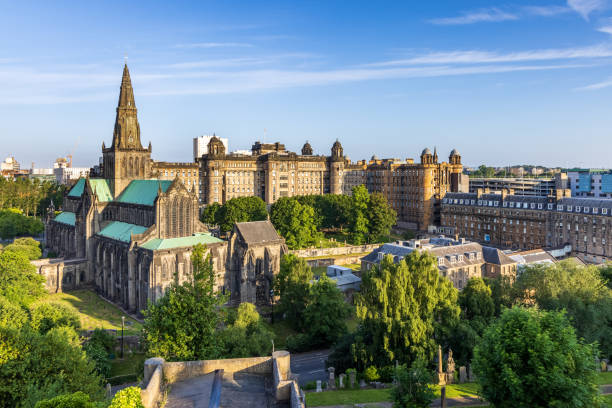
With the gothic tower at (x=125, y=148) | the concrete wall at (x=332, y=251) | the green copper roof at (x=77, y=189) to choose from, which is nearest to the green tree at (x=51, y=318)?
the gothic tower at (x=125, y=148)

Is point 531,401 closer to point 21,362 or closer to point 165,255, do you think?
point 21,362

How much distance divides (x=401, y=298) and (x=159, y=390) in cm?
2828

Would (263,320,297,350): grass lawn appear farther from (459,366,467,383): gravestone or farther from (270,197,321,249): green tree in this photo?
(270,197,321,249): green tree

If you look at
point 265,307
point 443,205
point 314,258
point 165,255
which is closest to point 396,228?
point 443,205

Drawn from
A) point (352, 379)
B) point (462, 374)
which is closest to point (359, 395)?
point (352, 379)

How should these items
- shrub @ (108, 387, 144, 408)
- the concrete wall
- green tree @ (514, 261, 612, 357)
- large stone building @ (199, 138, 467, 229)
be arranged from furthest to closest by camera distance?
1. large stone building @ (199, 138, 467, 229)
2. the concrete wall
3. green tree @ (514, 261, 612, 357)
4. shrub @ (108, 387, 144, 408)

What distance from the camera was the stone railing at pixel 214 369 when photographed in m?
21.0

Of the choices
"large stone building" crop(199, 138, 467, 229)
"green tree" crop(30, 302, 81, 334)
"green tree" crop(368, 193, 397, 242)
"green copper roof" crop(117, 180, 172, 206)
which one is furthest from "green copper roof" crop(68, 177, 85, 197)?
"green tree" crop(368, 193, 397, 242)

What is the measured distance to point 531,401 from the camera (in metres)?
28.4

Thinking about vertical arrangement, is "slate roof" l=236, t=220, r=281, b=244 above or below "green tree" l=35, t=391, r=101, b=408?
above

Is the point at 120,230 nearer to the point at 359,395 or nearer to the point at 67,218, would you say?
the point at 67,218

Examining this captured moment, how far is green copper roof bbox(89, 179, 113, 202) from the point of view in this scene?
88688 mm

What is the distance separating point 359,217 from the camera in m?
117

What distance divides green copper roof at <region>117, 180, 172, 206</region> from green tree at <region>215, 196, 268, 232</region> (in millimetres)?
25935
